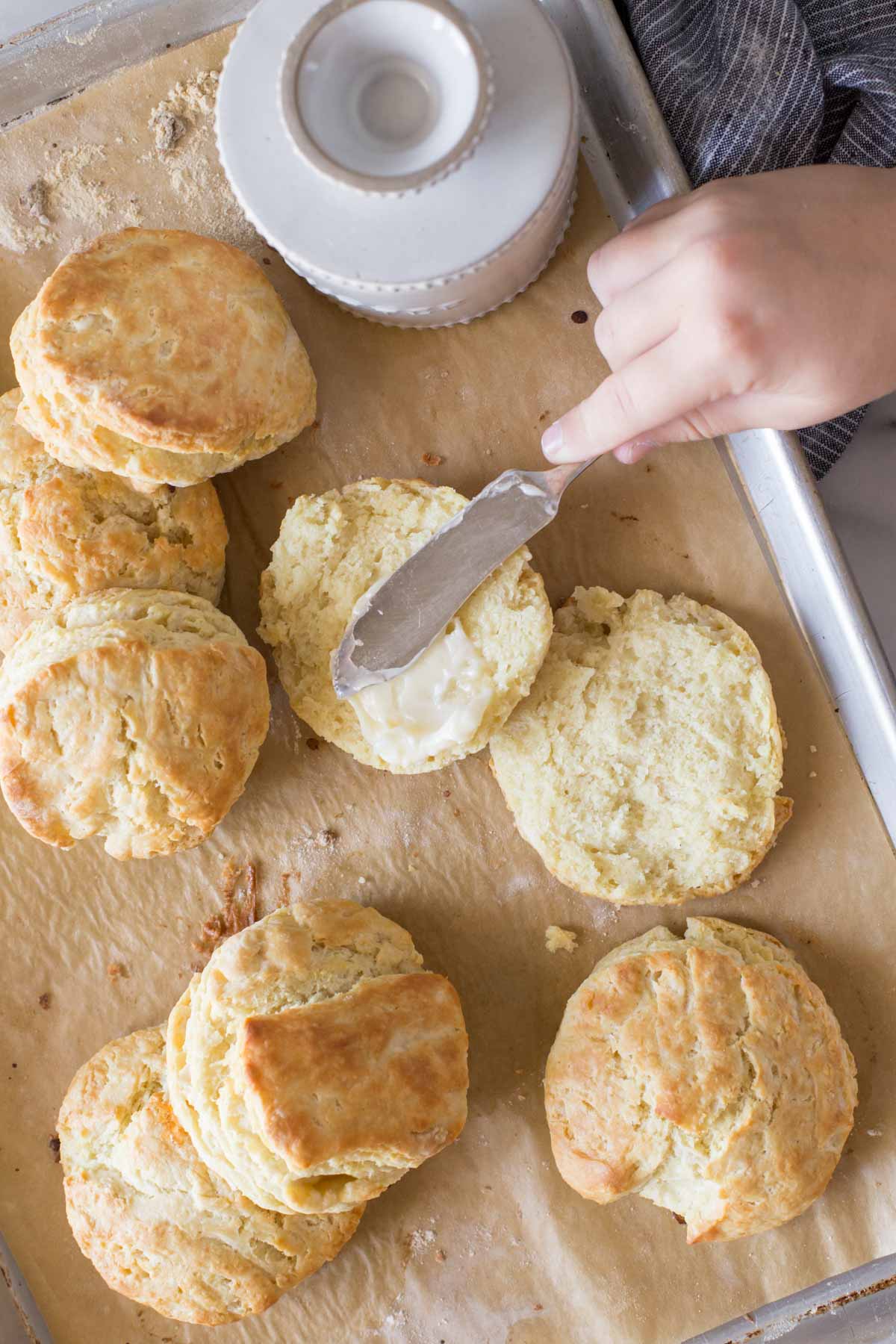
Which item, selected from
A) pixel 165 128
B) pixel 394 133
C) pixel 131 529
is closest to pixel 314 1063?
pixel 131 529

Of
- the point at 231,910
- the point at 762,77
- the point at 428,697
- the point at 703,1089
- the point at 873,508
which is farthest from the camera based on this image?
the point at 873,508

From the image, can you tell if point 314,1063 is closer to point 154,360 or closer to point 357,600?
point 357,600

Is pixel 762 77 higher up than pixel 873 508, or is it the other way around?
pixel 762 77

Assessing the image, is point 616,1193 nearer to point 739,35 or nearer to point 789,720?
point 789,720

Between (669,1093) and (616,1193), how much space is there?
282 mm

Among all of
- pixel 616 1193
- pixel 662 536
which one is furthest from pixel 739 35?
pixel 616 1193

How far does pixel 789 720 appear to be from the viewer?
8.99ft

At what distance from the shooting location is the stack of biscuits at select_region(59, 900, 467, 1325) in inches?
90.0

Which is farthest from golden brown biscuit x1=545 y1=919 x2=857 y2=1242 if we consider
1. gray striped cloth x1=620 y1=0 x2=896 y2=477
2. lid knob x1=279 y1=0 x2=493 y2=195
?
gray striped cloth x1=620 y1=0 x2=896 y2=477

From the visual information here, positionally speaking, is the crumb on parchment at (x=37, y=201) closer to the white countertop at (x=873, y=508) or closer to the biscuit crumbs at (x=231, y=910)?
the biscuit crumbs at (x=231, y=910)

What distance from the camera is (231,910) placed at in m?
2.75

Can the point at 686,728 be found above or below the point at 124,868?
below

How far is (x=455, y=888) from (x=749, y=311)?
58.6 inches

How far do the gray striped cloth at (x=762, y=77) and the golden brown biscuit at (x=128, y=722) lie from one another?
5.44 ft
